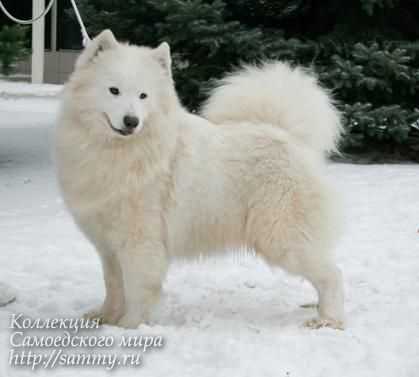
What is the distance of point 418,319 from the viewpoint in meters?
3.99

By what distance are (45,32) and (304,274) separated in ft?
57.0

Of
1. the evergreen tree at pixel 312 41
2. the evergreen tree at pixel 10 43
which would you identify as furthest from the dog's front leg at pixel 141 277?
the evergreen tree at pixel 10 43

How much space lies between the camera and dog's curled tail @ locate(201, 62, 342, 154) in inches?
162

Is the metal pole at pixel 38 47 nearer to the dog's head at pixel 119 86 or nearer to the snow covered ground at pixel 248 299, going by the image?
the snow covered ground at pixel 248 299

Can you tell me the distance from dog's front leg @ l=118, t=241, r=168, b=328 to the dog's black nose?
679 mm

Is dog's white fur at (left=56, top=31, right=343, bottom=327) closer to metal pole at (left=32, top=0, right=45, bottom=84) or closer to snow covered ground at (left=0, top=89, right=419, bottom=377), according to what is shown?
snow covered ground at (left=0, top=89, right=419, bottom=377)

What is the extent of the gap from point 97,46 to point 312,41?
513 cm

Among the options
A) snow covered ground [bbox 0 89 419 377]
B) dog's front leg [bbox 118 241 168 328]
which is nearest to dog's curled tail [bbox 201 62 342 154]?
snow covered ground [bbox 0 89 419 377]

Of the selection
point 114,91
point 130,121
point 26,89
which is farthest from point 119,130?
point 26,89

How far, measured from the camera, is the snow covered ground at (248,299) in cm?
332

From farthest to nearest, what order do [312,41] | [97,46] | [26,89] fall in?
1. [26,89]
2. [312,41]
3. [97,46]

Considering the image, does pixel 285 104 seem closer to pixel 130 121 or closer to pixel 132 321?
pixel 130 121

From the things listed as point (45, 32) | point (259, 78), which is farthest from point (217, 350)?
point (45, 32)

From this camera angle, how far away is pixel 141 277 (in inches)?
146
